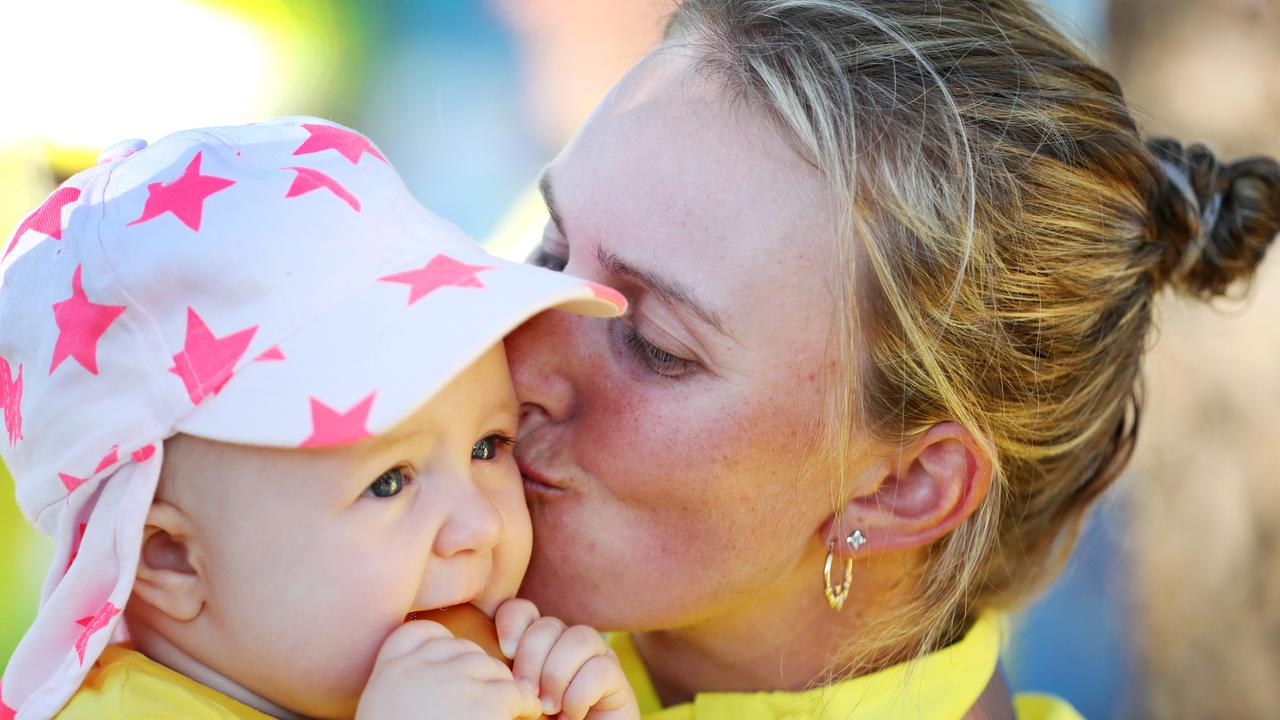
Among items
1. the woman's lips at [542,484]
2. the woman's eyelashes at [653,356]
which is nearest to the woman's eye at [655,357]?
the woman's eyelashes at [653,356]

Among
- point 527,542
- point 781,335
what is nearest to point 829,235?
point 781,335

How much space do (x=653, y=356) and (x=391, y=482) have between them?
54 centimetres

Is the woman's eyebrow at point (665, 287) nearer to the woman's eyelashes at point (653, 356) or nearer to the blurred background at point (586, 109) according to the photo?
the woman's eyelashes at point (653, 356)

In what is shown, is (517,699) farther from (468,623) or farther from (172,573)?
(172,573)

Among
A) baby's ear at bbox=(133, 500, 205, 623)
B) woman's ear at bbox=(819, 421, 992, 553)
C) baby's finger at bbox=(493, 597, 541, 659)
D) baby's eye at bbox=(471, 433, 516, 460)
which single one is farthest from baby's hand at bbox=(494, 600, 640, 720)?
woman's ear at bbox=(819, 421, 992, 553)

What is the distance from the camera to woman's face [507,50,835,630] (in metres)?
1.93

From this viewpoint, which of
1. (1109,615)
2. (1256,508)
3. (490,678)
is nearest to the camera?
(490,678)

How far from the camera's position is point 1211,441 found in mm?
3832

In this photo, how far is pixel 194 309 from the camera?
58.0 inches

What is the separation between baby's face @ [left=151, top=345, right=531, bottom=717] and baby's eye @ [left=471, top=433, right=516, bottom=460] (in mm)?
99

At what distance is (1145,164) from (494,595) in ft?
4.69

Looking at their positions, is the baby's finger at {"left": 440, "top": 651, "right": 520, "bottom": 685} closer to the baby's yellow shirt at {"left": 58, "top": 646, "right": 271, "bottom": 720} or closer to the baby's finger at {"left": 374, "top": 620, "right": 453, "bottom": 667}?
the baby's finger at {"left": 374, "top": 620, "right": 453, "bottom": 667}

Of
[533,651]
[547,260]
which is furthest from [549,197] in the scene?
[533,651]

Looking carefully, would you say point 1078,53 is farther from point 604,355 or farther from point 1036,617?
point 1036,617
